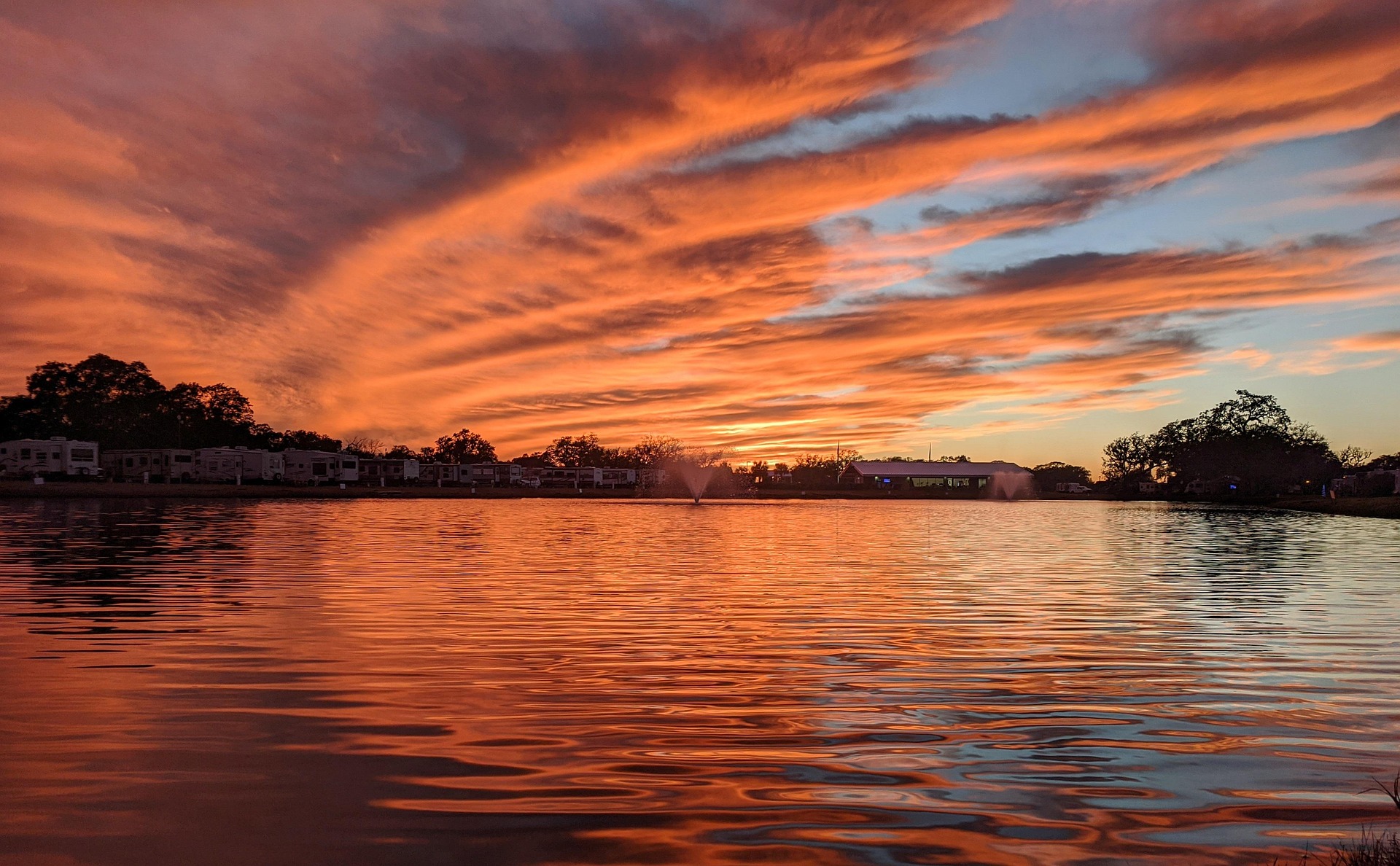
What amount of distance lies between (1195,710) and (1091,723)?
154 cm

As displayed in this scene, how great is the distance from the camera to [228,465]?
4727 inches

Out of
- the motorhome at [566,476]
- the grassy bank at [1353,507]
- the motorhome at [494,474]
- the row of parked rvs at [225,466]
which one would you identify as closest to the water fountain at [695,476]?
the motorhome at [566,476]

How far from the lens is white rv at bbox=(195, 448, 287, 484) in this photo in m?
119

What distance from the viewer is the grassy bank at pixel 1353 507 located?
85312 millimetres

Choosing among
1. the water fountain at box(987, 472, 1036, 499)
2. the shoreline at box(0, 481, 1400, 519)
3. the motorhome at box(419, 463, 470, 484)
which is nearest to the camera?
the shoreline at box(0, 481, 1400, 519)

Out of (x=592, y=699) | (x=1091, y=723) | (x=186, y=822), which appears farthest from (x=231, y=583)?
(x=1091, y=723)

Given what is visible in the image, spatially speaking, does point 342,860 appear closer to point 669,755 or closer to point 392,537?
point 669,755

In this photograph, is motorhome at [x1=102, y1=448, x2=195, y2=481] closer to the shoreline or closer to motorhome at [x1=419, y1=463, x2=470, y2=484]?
the shoreline

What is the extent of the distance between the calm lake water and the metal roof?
546 feet

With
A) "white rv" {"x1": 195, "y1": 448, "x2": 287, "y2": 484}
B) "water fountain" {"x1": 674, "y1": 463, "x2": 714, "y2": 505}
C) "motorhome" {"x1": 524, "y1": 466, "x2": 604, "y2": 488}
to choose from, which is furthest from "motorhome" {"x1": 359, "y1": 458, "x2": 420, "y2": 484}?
"water fountain" {"x1": 674, "y1": 463, "x2": 714, "y2": 505}

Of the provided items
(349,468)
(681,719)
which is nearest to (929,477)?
(349,468)

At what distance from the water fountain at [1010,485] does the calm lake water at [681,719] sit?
168 m

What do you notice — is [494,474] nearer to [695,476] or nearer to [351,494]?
[695,476]

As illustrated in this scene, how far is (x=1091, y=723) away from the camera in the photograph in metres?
9.39
